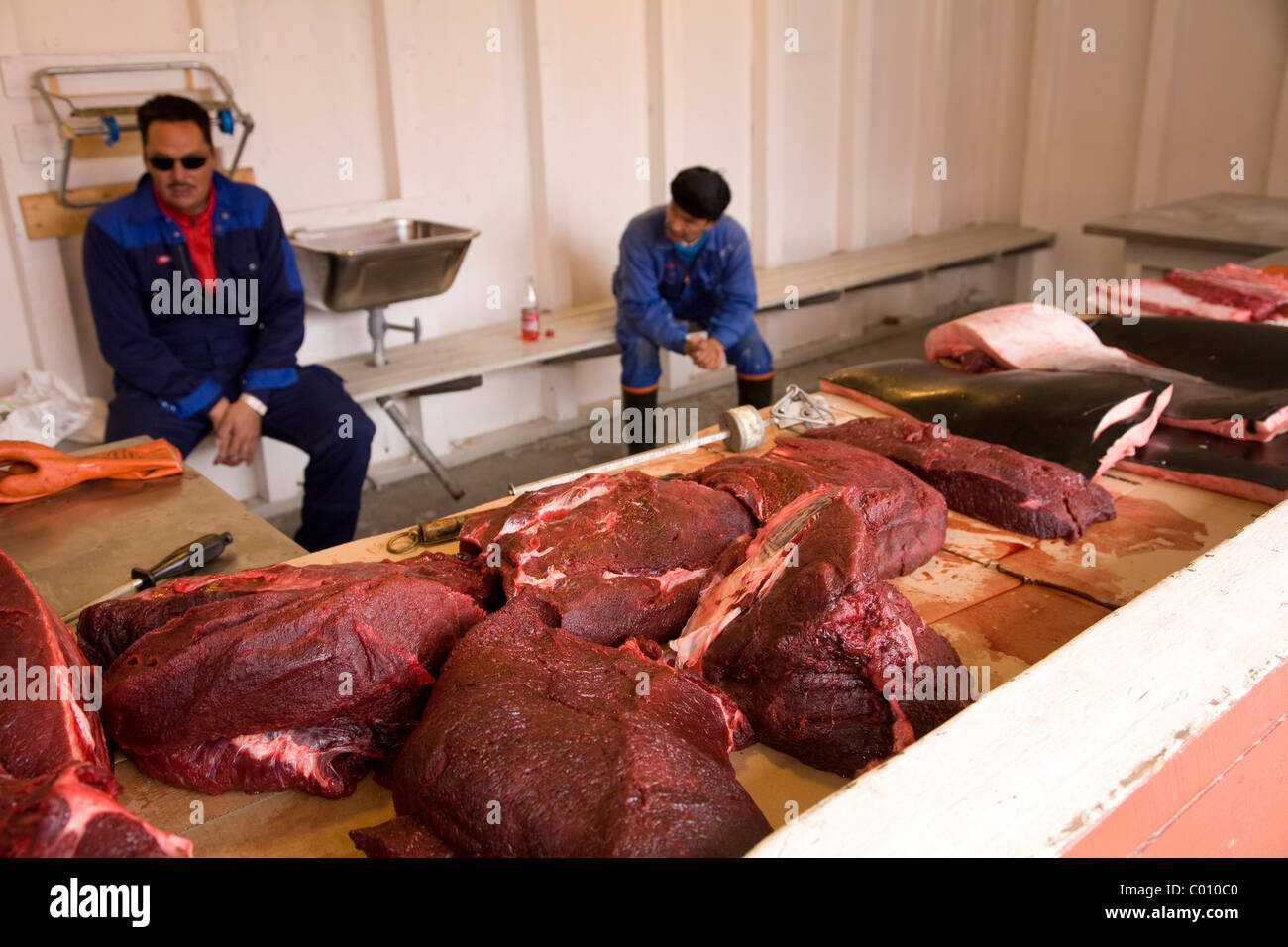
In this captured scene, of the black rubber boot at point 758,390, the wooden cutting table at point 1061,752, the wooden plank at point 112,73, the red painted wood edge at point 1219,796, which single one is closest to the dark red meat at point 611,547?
the wooden cutting table at point 1061,752

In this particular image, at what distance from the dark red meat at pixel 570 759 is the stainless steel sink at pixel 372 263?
341cm

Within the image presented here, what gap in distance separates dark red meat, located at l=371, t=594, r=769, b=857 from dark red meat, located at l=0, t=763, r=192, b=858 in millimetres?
386

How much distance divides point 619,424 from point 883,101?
367cm

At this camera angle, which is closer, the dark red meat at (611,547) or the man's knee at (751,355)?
the dark red meat at (611,547)

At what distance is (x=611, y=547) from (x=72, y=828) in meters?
1.16

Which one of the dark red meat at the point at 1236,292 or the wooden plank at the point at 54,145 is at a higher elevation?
the wooden plank at the point at 54,145

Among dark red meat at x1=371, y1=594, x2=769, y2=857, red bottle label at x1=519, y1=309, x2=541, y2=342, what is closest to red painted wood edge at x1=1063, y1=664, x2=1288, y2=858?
dark red meat at x1=371, y1=594, x2=769, y2=857

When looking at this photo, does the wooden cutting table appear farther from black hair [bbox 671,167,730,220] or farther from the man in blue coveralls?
the man in blue coveralls

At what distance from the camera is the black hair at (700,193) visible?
5121 mm

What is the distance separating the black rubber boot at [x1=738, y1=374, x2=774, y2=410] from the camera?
240 inches
